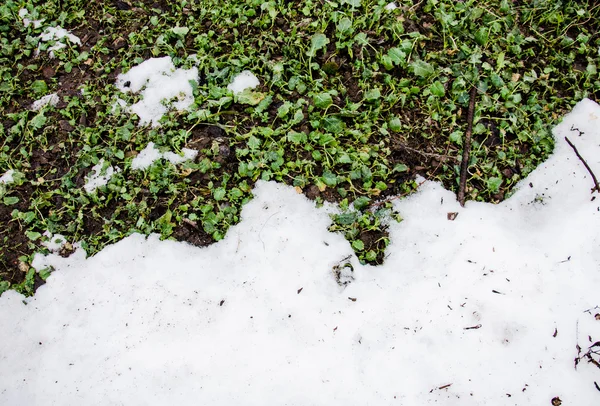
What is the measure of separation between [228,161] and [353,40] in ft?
4.53

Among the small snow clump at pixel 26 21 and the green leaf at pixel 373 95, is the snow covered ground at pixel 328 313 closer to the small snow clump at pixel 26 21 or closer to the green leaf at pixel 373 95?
the green leaf at pixel 373 95

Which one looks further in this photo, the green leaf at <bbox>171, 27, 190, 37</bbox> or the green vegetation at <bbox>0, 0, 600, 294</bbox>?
the green leaf at <bbox>171, 27, 190, 37</bbox>

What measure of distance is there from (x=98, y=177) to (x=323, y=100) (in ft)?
5.78

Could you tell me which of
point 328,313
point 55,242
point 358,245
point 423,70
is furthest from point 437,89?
point 55,242

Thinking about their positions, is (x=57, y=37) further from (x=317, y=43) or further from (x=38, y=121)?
(x=317, y=43)

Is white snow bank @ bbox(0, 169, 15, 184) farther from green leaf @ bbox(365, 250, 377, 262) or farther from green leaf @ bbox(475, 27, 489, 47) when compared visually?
green leaf @ bbox(475, 27, 489, 47)

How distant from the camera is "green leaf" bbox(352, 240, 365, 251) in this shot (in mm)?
2732

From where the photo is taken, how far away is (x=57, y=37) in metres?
3.64

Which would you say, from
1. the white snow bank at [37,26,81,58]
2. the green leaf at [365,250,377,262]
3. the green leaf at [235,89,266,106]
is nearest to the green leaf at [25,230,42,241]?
the white snow bank at [37,26,81,58]

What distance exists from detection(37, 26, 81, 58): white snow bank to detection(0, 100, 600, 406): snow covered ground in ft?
6.40

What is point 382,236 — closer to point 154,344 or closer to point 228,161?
point 228,161

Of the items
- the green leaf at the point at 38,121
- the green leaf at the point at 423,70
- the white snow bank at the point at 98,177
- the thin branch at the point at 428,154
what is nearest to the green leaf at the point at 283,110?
the thin branch at the point at 428,154

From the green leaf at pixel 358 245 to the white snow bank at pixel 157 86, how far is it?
5.48 ft

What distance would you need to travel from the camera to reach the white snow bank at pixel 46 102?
337 centimetres
